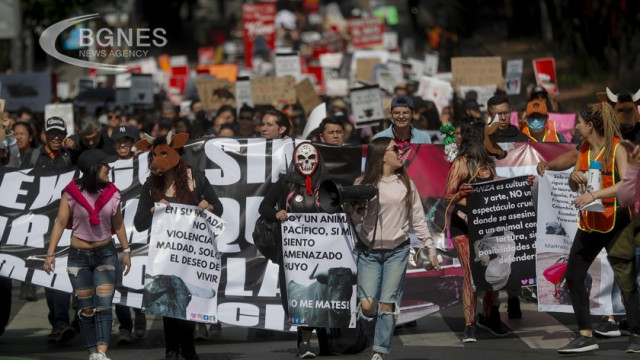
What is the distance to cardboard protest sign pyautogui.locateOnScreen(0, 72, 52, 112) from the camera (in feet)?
73.4

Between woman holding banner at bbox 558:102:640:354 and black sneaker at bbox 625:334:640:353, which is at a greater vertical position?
woman holding banner at bbox 558:102:640:354

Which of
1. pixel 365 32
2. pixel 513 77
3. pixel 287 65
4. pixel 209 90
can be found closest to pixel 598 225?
pixel 513 77

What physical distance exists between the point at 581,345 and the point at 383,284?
5.49 ft

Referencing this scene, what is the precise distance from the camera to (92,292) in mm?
10328

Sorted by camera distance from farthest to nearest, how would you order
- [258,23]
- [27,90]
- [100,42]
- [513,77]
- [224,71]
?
[258,23] → [224,71] → [27,90] → [513,77] → [100,42]

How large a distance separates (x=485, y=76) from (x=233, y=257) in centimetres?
898

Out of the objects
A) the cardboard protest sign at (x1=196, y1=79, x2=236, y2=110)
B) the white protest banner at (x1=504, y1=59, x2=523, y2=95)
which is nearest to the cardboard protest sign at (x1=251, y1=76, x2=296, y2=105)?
the cardboard protest sign at (x1=196, y1=79, x2=236, y2=110)

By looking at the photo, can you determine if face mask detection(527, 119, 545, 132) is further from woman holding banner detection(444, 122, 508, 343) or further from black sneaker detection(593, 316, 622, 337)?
black sneaker detection(593, 316, 622, 337)

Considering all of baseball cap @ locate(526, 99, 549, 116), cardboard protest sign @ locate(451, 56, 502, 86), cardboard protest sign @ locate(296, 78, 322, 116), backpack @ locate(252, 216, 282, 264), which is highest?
cardboard protest sign @ locate(451, 56, 502, 86)

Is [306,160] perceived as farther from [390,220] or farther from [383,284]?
[383,284]

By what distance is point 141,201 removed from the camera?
10.6 m

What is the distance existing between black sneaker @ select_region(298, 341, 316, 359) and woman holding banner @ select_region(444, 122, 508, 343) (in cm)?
136

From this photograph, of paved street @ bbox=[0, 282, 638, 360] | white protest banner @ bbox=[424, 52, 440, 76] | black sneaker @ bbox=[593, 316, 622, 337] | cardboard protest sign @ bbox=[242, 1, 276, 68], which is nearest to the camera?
paved street @ bbox=[0, 282, 638, 360]

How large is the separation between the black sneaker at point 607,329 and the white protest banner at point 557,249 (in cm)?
13
